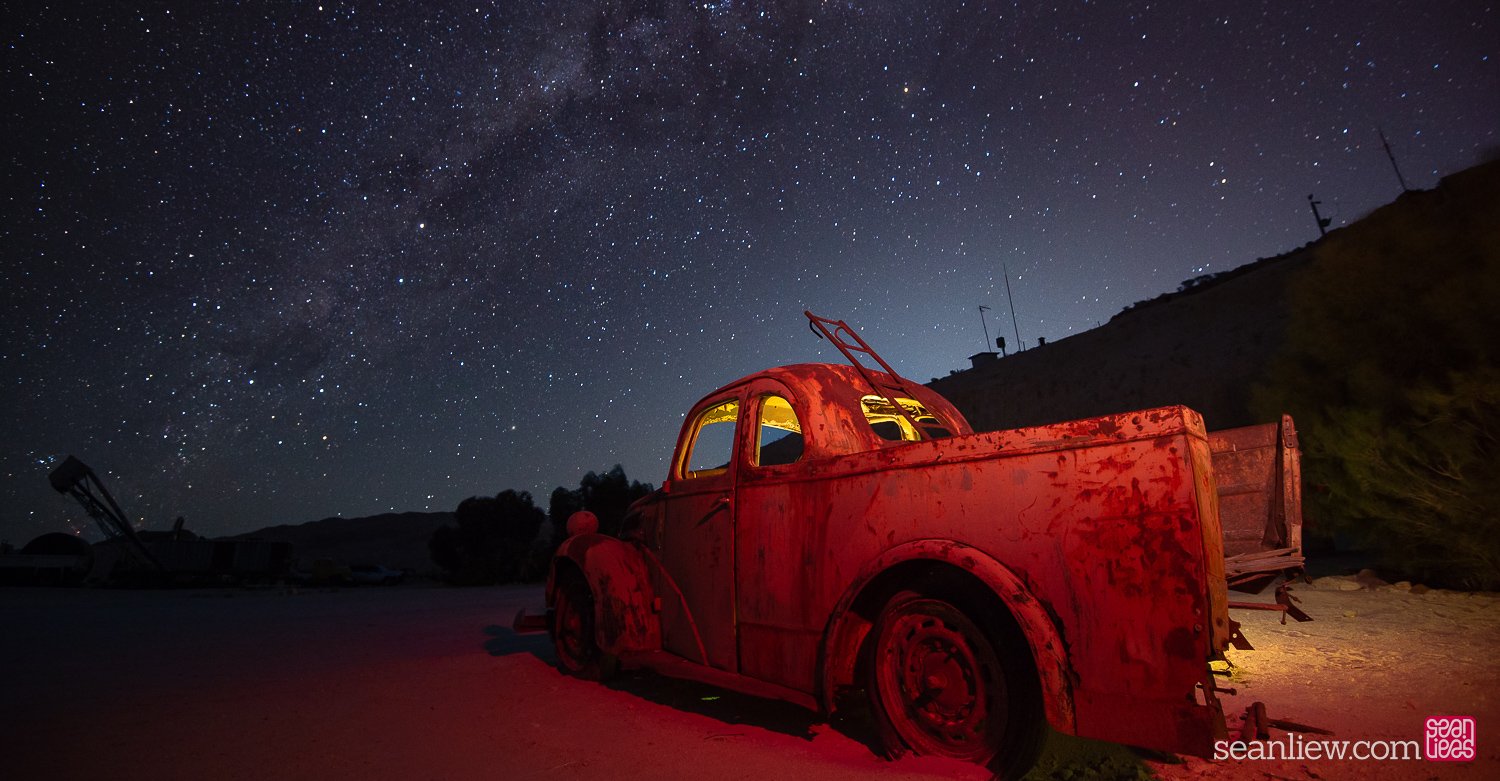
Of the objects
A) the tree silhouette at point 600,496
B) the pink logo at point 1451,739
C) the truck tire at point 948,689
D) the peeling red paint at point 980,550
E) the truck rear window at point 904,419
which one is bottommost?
the pink logo at point 1451,739

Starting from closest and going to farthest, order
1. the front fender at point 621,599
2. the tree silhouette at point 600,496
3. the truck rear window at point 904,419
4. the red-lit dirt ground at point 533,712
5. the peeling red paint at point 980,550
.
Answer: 1. the peeling red paint at point 980,550
2. the red-lit dirt ground at point 533,712
3. the truck rear window at point 904,419
4. the front fender at point 621,599
5. the tree silhouette at point 600,496

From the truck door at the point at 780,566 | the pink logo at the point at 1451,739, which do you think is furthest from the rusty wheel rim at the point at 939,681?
the pink logo at the point at 1451,739

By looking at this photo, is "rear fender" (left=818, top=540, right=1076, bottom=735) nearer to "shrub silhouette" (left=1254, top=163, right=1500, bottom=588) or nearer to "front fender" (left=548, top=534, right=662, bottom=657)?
"front fender" (left=548, top=534, right=662, bottom=657)

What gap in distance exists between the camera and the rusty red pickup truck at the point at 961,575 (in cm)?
242

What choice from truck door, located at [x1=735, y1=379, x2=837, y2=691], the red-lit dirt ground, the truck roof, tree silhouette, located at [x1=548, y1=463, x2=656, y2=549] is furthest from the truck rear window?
tree silhouette, located at [x1=548, y1=463, x2=656, y2=549]

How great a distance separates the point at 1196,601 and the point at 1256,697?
2.52 m

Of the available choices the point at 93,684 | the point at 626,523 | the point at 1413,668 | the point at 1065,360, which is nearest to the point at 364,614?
the point at 93,684

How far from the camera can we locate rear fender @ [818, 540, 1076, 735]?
98.3 inches

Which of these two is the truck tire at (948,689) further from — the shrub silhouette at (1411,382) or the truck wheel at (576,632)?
the shrub silhouette at (1411,382)

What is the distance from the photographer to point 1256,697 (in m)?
3.96

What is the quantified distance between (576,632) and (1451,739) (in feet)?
18.4

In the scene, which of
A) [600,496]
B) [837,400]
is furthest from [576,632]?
[600,496]

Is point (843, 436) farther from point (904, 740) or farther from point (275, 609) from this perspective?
point (275, 609)

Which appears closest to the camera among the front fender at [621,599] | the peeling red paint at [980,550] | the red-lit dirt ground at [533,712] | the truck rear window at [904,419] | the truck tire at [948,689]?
the peeling red paint at [980,550]
